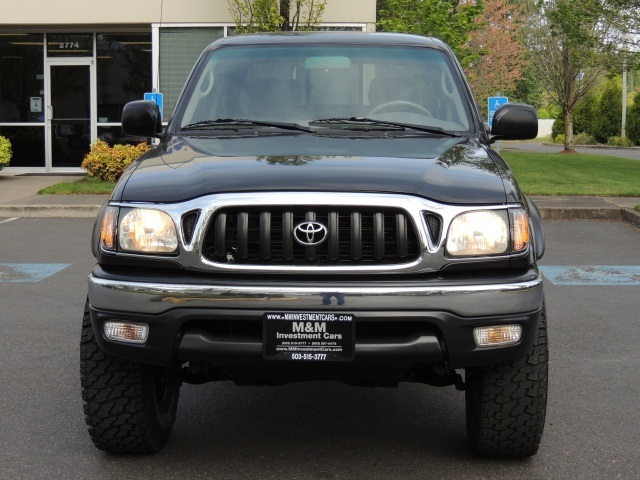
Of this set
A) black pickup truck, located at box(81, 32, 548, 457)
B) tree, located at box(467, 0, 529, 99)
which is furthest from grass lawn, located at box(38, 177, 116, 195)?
tree, located at box(467, 0, 529, 99)

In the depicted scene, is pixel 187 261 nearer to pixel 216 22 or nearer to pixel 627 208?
pixel 627 208

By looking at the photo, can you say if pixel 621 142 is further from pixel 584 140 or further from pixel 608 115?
pixel 584 140

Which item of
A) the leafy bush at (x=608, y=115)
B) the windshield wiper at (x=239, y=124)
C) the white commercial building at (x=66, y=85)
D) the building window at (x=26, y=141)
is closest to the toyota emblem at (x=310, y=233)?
the windshield wiper at (x=239, y=124)

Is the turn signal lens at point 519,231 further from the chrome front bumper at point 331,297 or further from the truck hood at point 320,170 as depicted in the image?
the chrome front bumper at point 331,297

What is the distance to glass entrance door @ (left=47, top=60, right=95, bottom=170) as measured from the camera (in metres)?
22.2

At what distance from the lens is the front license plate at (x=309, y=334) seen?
12.4 ft

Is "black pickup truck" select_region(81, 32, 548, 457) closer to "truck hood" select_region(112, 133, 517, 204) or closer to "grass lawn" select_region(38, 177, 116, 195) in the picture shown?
"truck hood" select_region(112, 133, 517, 204)

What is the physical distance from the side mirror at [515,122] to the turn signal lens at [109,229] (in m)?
2.15

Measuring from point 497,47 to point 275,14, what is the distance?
27519 millimetres

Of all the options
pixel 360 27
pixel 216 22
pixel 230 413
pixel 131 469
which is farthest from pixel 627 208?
pixel 131 469

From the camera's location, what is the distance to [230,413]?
201 inches

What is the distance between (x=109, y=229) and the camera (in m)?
4.05

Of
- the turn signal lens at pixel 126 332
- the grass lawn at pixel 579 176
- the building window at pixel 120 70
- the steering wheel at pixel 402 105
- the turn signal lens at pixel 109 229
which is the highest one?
the building window at pixel 120 70

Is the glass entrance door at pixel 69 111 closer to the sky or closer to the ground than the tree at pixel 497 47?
closer to the ground
